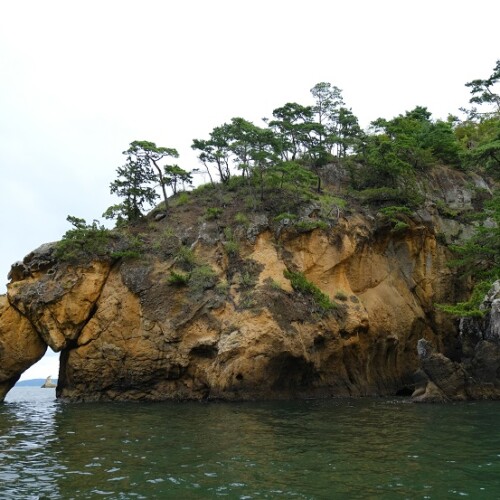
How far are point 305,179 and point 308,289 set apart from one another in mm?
8573

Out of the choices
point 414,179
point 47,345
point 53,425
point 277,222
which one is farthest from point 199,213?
point 53,425

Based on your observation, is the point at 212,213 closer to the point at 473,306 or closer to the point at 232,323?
the point at 232,323

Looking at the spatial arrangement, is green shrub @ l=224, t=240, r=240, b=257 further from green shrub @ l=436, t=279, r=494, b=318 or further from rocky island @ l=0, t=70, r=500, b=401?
green shrub @ l=436, t=279, r=494, b=318

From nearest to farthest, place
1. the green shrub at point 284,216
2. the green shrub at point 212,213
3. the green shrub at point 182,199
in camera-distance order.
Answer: the green shrub at point 284,216
the green shrub at point 212,213
the green shrub at point 182,199

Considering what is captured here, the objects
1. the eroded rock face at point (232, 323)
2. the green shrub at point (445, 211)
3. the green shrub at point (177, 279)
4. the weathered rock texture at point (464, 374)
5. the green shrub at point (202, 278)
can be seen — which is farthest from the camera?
the green shrub at point (445, 211)

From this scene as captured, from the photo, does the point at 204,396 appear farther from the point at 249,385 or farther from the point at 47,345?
the point at 47,345

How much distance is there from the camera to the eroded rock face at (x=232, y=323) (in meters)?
26.2

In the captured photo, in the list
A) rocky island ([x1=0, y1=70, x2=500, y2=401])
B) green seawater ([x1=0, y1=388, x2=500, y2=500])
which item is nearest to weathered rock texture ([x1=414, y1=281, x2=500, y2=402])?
rocky island ([x1=0, y1=70, x2=500, y2=401])

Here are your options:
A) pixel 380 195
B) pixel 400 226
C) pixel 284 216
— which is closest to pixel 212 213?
pixel 284 216

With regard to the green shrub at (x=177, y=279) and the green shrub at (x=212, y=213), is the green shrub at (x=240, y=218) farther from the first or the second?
the green shrub at (x=177, y=279)

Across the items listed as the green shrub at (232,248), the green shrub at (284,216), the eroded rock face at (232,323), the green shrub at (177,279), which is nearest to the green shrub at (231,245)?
the green shrub at (232,248)

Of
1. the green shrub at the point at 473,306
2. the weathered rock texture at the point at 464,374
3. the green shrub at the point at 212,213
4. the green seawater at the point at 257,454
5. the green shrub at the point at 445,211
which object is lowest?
the green seawater at the point at 257,454

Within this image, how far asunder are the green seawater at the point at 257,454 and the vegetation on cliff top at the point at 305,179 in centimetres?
1027

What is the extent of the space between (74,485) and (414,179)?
31.4 meters
